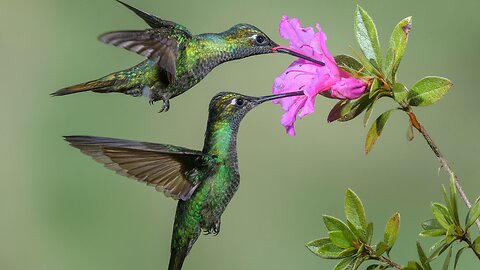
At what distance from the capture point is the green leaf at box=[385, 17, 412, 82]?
65.9 inches

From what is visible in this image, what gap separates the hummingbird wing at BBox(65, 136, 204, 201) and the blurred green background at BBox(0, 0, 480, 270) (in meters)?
2.32

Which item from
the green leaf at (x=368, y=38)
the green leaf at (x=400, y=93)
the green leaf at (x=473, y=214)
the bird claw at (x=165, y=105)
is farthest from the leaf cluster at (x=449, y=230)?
the bird claw at (x=165, y=105)

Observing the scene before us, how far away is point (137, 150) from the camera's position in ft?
5.38

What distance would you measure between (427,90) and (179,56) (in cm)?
49

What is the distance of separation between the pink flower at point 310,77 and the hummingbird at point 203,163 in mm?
36

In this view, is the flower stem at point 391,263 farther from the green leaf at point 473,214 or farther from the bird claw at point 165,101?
the bird claw at point 165,101

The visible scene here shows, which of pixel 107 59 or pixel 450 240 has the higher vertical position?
pixel 107 59

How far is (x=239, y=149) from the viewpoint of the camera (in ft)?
14.7

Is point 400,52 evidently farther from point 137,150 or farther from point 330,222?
point 137,150

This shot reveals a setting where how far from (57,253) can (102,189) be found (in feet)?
1.30

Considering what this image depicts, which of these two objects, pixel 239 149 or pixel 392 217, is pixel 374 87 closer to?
pixel 392 217

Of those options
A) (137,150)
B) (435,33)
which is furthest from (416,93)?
(435,33)

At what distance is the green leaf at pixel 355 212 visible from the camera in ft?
5.35

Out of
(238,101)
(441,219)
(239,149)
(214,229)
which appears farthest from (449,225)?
(239,149)
